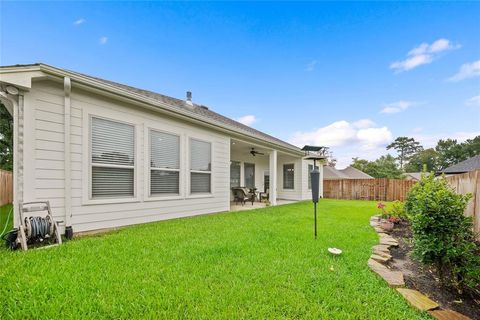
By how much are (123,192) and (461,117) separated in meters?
16.2

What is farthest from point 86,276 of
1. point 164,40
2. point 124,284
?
point 164,40

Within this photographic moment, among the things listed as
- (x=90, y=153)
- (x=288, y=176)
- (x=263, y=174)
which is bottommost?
(x=288, y=176)

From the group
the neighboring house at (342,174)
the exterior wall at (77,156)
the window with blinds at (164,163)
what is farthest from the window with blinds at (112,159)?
→ the neighboring house at (342,174)

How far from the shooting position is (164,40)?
32.7 feet

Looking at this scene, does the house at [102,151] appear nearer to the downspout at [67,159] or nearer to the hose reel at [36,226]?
the downspout at [67,159]

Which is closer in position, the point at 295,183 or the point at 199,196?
the point at 199,196

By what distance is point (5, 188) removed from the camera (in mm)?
9555

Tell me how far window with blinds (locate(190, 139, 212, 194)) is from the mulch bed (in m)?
5.16

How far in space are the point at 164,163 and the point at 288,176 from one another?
31.4ft

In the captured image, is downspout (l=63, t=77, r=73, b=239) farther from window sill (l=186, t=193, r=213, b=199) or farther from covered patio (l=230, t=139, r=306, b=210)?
covered patio (l=230, t=139, r=306, b=210)

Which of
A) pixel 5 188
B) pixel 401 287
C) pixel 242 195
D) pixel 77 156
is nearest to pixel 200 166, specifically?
pixel 77 156

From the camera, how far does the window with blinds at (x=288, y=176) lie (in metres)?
13.8

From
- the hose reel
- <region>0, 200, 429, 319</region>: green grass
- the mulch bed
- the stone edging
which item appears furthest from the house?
the mulch bed

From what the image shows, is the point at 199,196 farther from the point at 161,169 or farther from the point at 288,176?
the point at 288,176
